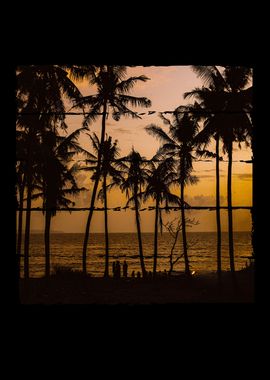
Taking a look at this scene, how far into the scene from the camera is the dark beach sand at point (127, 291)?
20.5 metres

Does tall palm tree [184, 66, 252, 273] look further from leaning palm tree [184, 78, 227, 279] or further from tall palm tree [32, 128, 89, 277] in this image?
tall palm tree [32, 128, 89, 277]

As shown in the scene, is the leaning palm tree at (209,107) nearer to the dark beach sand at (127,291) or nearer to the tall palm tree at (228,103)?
the tall palm tree at (228,103)

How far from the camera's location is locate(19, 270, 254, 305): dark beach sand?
805 inches

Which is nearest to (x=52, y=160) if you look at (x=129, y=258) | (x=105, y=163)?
(x=105, y=163)

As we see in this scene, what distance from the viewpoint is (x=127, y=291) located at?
958 inches

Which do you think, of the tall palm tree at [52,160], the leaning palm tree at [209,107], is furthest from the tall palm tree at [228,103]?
the tall palm tree at [52,160]

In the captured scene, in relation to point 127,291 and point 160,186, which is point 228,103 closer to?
point 160,186

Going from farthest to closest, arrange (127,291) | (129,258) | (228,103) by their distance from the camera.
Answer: (129,258) < (127,291) < (228,103)

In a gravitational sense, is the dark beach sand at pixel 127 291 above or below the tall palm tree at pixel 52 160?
below

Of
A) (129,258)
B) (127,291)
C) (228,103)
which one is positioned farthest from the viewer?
(129,258)

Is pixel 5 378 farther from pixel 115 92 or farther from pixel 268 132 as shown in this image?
pixel 115 92

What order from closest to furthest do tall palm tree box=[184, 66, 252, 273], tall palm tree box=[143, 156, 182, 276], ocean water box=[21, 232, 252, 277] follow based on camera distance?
tall palm tree box=[184, 66, 252, 273], tall palm tree box=[143, 156, 182, 276], ocean water box=[21, 232, 252, 277]

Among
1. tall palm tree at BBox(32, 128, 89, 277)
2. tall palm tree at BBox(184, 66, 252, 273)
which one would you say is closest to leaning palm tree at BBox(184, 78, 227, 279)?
tall palm tree at BBox(184, 66, 252, 273)

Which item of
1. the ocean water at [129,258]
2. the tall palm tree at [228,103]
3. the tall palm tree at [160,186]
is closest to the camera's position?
the tall palm tree at [228,103]
